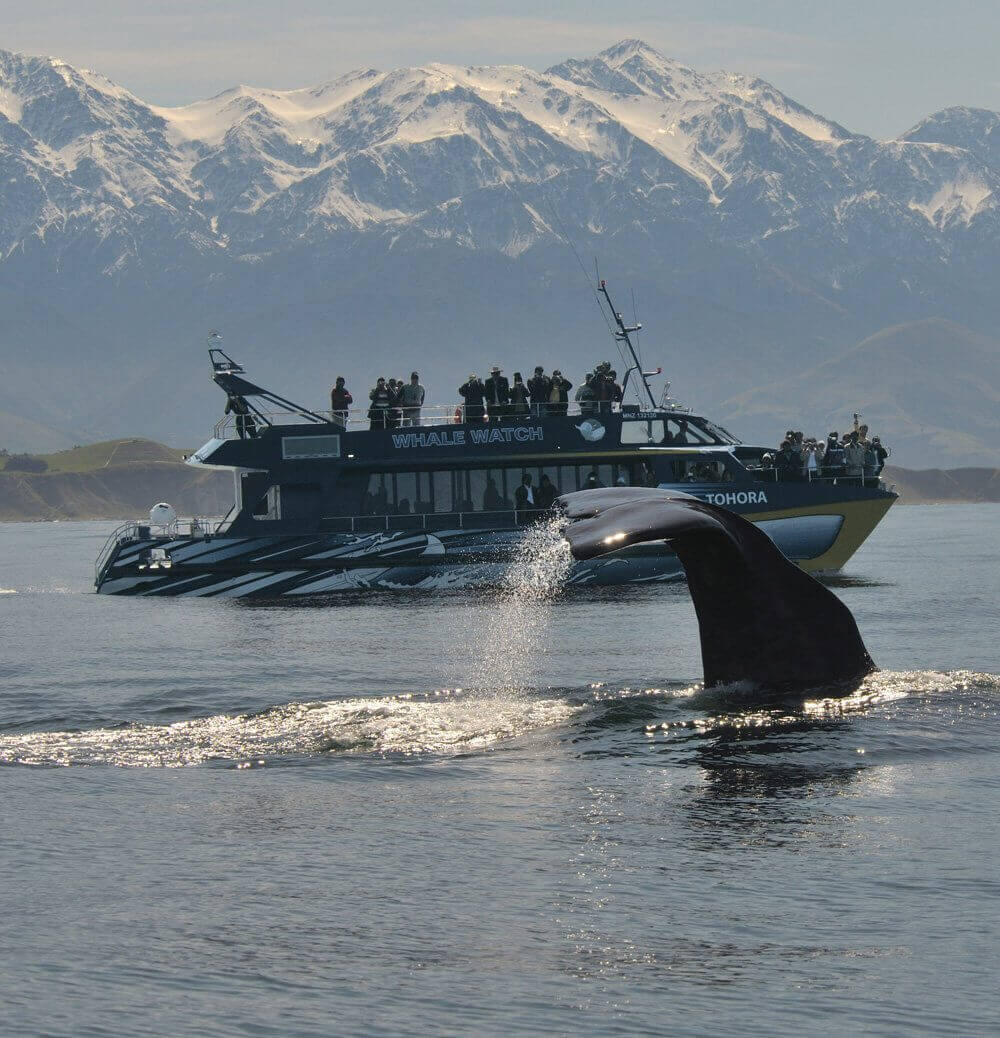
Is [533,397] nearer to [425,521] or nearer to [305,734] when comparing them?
[425,521]

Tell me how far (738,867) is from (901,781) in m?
3.68

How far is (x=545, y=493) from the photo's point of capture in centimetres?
5216

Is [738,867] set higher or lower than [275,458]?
lower

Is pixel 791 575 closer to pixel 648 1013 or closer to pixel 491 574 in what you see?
pixel 648 1013

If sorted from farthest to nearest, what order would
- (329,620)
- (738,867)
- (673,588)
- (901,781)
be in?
(673,588), (329,620), (901,781), (738,867)

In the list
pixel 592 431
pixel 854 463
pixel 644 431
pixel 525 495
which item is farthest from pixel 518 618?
pixel 854 463

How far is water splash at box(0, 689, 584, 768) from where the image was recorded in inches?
796

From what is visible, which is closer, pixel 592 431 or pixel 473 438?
pixel 592 431

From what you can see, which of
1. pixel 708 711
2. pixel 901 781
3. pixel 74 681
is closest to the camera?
pixel 901 781

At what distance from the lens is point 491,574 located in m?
52.1

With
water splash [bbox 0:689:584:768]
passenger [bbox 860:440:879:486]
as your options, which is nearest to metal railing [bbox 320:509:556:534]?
passenger [bbox 860:440:879:486]

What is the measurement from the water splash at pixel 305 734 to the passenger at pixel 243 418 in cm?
Answer: 3046

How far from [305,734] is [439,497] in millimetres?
32185

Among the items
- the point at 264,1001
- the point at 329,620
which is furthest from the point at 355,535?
the point at 264,1001
